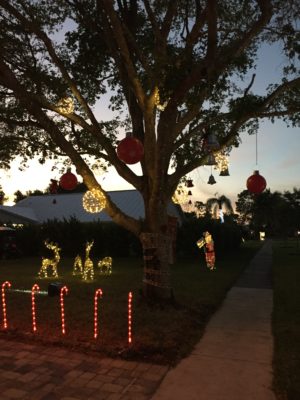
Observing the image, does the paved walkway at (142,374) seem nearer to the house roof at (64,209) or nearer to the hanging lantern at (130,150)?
the hanging lantern at (130,150)

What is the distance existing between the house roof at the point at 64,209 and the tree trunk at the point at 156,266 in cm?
2175

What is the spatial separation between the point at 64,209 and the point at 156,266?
27666 millimetres

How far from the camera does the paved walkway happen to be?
5.41 metres

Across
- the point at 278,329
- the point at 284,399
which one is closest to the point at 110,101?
the point at 278,329

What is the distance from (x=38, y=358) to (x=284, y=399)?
370 centimetres

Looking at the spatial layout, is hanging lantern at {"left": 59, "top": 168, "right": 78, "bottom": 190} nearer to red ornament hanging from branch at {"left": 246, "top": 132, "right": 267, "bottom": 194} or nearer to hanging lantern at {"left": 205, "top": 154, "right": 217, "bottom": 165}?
hanging lantern at {"left": 205, "top": 154, "right": 217, "bottom": 165}

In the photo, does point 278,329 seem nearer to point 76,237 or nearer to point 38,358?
point 38,358

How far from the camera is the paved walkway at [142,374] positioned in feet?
17.7

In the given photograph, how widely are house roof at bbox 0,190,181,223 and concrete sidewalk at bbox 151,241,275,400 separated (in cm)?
2232

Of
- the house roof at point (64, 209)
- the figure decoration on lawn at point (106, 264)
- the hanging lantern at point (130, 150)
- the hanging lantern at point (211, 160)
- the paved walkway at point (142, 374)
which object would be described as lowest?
the paved walkway at point (142, 374)

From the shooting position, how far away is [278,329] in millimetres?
8641

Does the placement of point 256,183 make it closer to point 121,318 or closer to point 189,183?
point 121,318

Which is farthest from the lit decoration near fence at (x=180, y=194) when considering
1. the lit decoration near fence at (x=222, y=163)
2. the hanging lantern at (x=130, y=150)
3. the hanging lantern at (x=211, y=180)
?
the hanging lantern at (x=130, y=150)

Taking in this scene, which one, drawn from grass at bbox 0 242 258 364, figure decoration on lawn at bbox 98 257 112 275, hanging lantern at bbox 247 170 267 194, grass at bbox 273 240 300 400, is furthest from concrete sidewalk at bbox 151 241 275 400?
figure decoration on lawn at bbox 98 257 112 275
